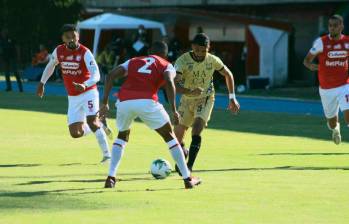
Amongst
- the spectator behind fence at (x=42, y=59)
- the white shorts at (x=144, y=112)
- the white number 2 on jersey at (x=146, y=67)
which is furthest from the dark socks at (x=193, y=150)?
the spectator behind fence at (x=42, y=59)

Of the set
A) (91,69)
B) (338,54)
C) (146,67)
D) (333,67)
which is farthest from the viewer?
(333,67)

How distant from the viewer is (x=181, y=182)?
13.4 m

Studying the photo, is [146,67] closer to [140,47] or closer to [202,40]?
[202,40]

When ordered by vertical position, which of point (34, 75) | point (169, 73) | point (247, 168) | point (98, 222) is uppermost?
point (169, 73)

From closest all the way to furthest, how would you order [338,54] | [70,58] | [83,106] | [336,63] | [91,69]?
[91,69], [70,58], [83,106], [338,54], [336,63]

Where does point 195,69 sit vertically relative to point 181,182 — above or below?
above

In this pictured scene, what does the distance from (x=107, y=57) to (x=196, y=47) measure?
27.0 metres

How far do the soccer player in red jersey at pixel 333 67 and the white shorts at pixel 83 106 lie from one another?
12.0ft

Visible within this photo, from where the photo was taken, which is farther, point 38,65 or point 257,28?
point 38,65

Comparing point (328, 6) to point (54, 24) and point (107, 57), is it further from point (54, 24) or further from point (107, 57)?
point (54, 24)

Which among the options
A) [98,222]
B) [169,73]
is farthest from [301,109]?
[98,222]

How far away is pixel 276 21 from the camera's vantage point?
40656 mm

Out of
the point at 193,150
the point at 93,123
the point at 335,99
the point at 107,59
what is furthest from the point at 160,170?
the point at 107,59

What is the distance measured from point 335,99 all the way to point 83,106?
15.0ft
